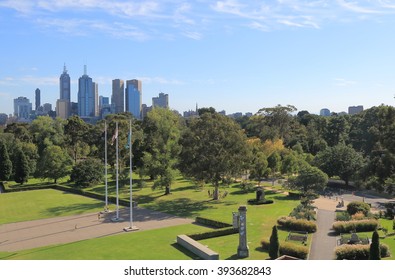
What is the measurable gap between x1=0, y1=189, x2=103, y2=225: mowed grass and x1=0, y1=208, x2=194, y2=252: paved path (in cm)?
289

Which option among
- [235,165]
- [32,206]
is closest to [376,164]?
[235,165]

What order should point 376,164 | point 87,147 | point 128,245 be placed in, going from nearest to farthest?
point 128,245 → point 376,164 → point 87,147

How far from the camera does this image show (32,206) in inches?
1919

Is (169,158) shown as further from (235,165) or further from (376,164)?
(376,164)

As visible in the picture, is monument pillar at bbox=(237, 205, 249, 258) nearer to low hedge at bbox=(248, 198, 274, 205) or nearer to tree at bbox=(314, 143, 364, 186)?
→ low hedge at bbox=(248, 198, 274, 205)

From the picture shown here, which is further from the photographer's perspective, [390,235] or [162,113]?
[162,113]

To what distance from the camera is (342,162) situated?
55375 mm

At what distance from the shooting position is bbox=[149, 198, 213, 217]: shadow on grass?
4270 centimetres

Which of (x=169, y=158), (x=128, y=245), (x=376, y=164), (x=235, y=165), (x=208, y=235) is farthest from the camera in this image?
(x=169, y=158)

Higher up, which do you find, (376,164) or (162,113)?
(162,113)

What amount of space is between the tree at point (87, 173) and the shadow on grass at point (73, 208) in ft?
46.1

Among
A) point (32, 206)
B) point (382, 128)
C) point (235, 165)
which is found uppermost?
point (382, 128)

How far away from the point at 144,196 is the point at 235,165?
13567 millimetres

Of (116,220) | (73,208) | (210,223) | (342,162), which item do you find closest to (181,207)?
(116,220)
